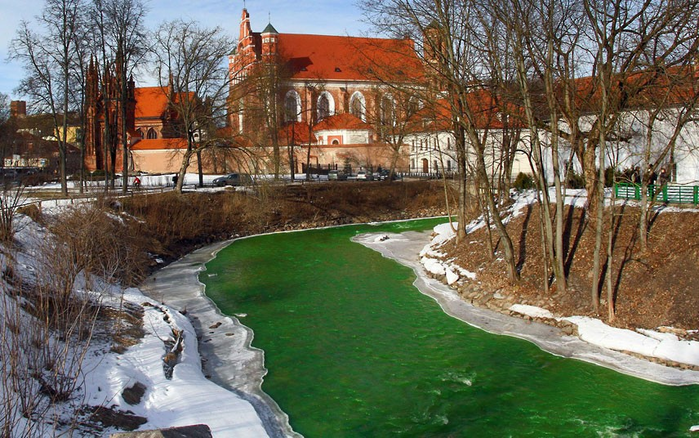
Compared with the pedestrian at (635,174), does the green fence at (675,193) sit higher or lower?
lower

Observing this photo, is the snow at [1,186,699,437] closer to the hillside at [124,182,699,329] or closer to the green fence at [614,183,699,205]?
the hillside at [124,182,699,329]

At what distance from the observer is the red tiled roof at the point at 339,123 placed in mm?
56281

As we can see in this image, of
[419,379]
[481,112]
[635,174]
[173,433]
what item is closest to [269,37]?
[635,174]

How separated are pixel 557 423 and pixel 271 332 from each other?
6.98 meters

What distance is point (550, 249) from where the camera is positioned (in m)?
15.2

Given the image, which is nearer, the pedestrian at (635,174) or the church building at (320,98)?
the pedestrian at (635,174)

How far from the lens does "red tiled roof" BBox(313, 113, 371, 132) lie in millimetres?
56281

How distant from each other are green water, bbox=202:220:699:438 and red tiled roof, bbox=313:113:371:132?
130ft

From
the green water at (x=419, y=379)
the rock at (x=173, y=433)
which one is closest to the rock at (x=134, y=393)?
the green water at (x=419, y=379)

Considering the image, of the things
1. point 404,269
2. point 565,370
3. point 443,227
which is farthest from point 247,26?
point 565,370

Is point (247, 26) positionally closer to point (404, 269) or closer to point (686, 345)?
point (404, 269)

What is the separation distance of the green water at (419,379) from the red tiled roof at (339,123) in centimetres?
3967

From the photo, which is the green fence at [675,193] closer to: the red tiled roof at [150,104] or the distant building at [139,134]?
the distant building at [139,134]

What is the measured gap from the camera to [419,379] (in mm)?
11125
